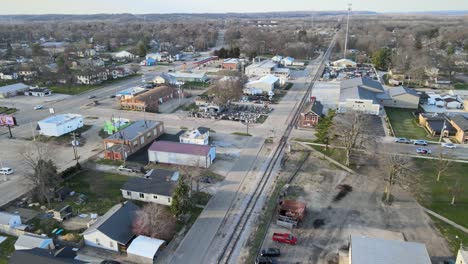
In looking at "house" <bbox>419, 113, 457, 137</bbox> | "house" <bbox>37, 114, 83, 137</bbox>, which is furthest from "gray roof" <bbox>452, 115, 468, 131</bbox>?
"house" <bbox>37, 114, 83, 137</bbox>

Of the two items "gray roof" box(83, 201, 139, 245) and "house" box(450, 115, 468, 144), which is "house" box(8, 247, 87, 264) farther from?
"house" box(450, 115, 468, 144)

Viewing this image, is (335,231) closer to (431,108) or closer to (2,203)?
(2,203)

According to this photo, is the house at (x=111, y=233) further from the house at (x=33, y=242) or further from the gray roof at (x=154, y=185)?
the gray roof at (x=154, y=185)

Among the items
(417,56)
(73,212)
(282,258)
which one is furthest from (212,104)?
(417,56)

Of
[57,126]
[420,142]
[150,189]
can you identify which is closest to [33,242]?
[150,189]

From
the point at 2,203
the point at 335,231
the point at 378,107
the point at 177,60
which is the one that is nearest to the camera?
the point at 335,231


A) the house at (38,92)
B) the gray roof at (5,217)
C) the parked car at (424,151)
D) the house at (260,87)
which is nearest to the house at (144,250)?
the gray roof at (5,217)
